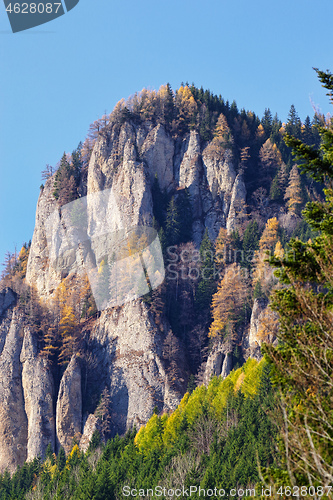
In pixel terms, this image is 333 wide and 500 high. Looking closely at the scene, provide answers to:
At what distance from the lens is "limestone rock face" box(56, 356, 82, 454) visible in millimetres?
76312

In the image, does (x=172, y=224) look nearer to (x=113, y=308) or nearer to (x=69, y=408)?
(x=113, y=308)

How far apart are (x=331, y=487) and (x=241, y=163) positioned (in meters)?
99.6

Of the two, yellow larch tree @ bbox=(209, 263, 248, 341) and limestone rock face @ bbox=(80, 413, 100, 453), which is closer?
limestone rock face @ bbox=(80, 413, 100, 453)

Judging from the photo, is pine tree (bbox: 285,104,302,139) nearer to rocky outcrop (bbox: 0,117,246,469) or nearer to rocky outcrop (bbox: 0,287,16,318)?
rocky outcrop (bbox: 0,117,246,469)

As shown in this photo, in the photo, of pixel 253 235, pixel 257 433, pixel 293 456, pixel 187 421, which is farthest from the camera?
pixel 253 235

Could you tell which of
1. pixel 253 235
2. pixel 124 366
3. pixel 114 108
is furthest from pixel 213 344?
pixel 114 108

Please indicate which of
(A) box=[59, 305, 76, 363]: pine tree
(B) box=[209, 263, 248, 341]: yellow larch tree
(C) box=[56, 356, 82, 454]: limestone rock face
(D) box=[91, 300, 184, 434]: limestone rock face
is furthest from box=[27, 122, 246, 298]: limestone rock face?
(C) box=[56, 356, 82, 454]: limestone rock face

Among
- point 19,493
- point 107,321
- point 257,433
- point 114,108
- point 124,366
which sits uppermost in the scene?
point 114,108

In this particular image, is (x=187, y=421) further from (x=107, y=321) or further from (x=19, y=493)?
(x=107, y=321)

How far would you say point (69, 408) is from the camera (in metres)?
77.8

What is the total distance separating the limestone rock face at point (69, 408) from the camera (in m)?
76.3

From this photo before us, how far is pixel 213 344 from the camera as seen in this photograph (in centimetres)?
8062

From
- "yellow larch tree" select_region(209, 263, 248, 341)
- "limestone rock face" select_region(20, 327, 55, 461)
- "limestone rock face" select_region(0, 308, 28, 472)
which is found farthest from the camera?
"yellow larch tree" select_region(209, 263, 248, 341)

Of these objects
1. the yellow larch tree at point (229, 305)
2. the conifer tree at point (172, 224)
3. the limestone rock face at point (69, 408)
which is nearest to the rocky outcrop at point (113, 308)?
the limestone rock face at point (69, 408)
